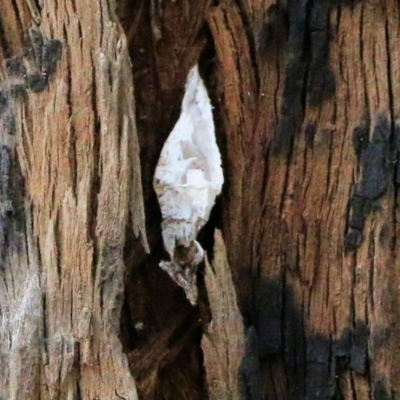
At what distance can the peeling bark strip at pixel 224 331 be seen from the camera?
891 millimetres

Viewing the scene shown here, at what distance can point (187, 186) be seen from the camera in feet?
2.93

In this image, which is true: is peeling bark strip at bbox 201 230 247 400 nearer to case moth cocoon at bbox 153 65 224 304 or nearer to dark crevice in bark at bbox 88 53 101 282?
case moth cocoon at bbox 153 65 224 304

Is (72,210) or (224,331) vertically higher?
(72,210)

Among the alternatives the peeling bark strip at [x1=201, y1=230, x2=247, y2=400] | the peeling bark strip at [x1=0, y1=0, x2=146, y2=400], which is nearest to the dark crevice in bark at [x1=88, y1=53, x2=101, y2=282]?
the peeling bark strip at [x1=0, y1=0, x2=146, y2=400]

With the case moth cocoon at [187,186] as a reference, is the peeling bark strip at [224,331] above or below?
below

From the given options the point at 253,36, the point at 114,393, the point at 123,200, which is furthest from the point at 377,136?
the point at 114,393

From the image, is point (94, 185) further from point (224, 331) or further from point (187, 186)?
point (224, 331)

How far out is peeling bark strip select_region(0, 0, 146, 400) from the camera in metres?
0.82

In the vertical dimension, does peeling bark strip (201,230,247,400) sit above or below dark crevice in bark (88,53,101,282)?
below

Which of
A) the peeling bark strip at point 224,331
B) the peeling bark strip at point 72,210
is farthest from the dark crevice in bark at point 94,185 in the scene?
the peeling bark strip at point 224,331

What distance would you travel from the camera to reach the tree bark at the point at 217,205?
0.83 m

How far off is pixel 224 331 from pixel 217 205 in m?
0.15

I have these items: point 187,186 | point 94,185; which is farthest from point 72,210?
point 187,186

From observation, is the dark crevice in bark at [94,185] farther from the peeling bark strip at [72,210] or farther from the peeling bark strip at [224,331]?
the peeling bark strip at [224,331]
